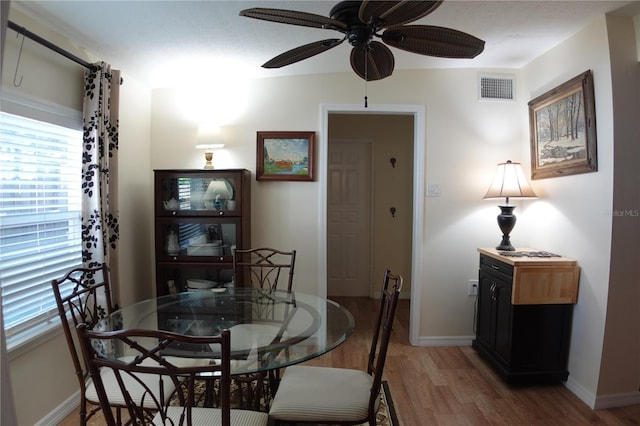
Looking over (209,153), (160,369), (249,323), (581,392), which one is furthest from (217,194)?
(581,392)

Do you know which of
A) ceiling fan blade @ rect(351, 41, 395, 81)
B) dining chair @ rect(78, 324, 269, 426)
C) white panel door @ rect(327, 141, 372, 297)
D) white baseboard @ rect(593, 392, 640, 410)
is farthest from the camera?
white panel door @ rect(327, 141, 372, 297)

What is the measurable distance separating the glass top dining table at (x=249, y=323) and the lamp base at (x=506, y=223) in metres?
1.55

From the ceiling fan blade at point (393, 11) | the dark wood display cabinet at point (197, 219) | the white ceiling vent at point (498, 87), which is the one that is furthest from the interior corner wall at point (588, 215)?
the dark wood display cabinet at point (197, 219)

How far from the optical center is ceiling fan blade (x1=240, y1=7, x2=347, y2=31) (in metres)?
1.25

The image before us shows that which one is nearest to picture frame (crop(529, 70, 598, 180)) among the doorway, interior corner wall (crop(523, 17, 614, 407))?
interior corner wall (crop(523, 17, 614, 407))

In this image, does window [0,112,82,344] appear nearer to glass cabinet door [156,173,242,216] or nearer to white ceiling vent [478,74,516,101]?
glass cabinet door [156,173,242,216]

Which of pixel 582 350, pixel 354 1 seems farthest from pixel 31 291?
pixel 582 350

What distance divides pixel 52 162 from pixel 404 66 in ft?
8.76

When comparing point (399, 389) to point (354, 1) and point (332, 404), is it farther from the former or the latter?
point (354, 1)

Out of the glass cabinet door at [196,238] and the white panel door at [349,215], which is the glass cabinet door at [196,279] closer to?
the glass cabinet door at [196,238]

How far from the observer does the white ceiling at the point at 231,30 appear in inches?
72.7

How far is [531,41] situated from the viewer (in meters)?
2.36

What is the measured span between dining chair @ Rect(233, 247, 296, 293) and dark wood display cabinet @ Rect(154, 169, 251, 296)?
0.36 feet

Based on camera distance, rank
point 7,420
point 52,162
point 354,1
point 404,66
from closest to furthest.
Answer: point 7,420 < point 354,1 < point 52,162 < point 404,66
